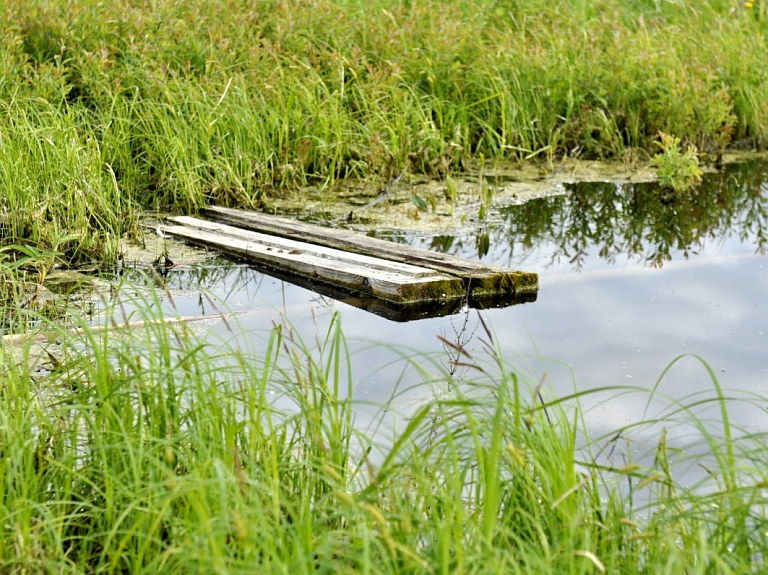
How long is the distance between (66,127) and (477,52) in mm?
3609

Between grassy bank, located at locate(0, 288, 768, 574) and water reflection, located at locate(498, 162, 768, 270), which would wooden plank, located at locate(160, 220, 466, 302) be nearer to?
water reflection, located at locate(498, 162, 768, 270)

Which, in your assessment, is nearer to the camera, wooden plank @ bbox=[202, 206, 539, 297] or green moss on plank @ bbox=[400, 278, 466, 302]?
green moss on plank @ bbox=[400, 278, 466, 302]

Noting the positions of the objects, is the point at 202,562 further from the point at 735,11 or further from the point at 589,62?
the point at 735,11

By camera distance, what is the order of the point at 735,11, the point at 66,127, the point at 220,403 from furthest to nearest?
1. the point at 735,11
2. the point at 66,127
3. the point at 220,403

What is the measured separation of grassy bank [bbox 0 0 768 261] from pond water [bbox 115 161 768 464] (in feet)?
2.71

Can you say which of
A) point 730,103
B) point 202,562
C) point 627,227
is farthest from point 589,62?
point 202,562

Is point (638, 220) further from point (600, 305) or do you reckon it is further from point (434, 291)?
point (434, 291)

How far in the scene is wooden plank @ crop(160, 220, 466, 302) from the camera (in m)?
4.93

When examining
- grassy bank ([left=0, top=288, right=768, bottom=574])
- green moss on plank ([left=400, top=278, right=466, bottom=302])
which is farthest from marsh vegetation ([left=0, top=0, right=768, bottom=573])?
green moss on plank ([left=400, top=278, right=466, bottom=302])

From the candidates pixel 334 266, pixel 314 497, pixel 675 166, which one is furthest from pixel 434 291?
pixel 675 166

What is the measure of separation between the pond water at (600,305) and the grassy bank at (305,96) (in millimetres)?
825

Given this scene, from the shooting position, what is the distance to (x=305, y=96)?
7305 millimetres

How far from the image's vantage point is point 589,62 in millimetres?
8359

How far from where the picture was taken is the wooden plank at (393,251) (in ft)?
16.8
